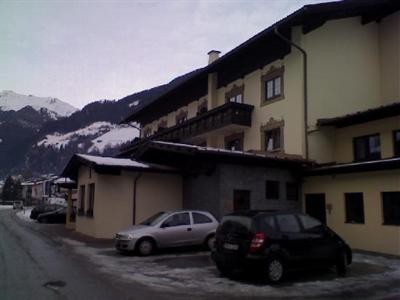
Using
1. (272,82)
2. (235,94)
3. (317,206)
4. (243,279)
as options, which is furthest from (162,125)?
(243,279)

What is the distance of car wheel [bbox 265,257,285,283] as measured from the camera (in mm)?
10648

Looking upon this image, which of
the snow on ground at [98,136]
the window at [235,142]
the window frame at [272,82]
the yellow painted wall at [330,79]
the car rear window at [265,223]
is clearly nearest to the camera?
the car rear window at [265,223]

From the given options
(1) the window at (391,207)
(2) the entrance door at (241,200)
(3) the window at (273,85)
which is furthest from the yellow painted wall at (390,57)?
(2) the entrance door at (241,200)

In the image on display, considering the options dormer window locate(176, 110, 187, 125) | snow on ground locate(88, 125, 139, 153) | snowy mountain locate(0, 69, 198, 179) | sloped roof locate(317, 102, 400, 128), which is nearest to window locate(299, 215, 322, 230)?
sloped roof locate(317, 102, 400, 128)

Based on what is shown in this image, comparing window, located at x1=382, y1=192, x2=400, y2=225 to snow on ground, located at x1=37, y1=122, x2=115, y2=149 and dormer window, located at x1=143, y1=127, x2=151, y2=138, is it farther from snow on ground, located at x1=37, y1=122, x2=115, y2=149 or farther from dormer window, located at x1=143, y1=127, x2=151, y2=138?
snow on ground, located at x1=37, y1=122, x2=115, y2=149

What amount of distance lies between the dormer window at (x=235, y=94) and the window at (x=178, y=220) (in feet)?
36.0

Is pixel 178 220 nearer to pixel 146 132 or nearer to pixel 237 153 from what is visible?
pixel 237 153

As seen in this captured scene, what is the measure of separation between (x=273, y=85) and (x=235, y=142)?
4.37 meters

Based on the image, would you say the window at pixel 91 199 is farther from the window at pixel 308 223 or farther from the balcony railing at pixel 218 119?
the window at pixel 308 223

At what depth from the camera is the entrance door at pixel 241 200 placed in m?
19.6

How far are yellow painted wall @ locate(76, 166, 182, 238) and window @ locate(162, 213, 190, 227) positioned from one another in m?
5.63

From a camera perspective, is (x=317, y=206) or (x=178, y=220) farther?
(x=317, y=206)

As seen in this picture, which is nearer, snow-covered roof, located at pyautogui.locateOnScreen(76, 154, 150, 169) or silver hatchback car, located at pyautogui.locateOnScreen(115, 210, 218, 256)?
silver hatchback car, located at pyautogui.locateOnScreen(115, 210, 218, 256)

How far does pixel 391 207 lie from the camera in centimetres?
1666
